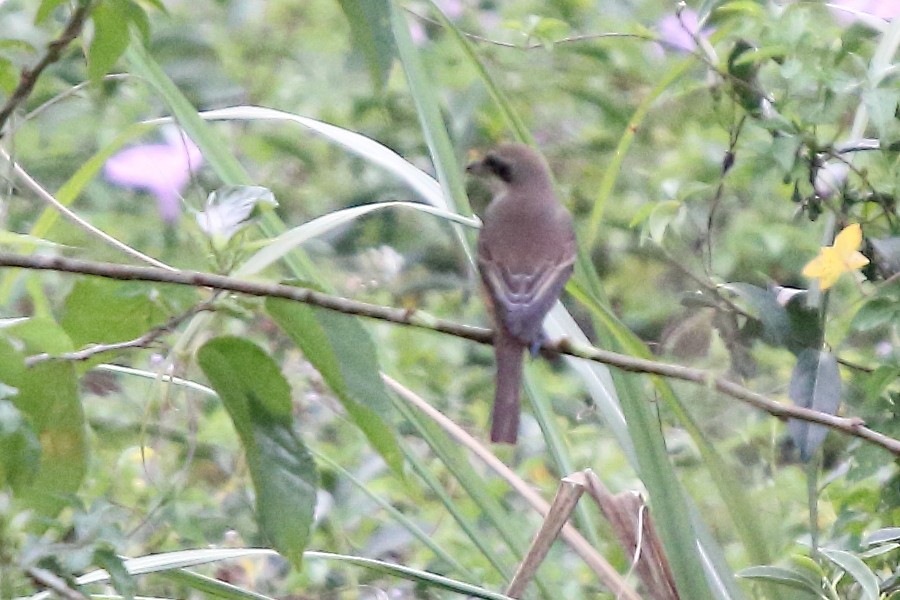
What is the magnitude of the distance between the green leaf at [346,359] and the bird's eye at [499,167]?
2.13m

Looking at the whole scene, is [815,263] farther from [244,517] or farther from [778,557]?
[244,517]

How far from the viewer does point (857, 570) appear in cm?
169

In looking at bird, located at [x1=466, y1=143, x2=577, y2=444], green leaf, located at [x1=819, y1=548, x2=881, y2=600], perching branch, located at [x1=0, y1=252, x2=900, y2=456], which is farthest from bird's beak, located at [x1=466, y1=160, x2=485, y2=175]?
green leaf, located at [x1=819, y1=548, x2=881, y2=600]

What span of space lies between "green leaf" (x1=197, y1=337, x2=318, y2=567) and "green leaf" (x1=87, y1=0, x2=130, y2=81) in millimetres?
282

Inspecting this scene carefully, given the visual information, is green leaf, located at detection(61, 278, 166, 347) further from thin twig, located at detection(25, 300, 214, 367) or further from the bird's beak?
the bird's beak

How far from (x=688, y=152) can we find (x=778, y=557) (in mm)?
1635

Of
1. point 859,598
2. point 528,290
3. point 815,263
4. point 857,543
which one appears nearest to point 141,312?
point 815,263

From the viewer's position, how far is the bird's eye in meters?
3.38

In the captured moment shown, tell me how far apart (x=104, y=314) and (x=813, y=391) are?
1.02 m

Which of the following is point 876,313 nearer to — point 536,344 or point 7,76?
point 536,344

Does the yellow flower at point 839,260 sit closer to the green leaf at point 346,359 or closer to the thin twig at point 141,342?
the green leaf at point 346,359

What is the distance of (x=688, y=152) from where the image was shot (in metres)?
3.79

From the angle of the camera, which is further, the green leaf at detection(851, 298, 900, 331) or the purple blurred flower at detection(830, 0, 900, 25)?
the purple blurred flower at detection(830, 0, 900, 25)

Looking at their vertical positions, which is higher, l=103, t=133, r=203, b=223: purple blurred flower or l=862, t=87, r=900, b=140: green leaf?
l=862, t=87, r=900, b=140: green leaf
